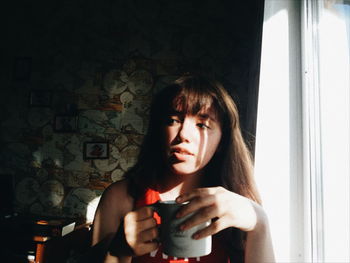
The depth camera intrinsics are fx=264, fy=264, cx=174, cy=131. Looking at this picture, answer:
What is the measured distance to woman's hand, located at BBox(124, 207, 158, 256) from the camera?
528 mm

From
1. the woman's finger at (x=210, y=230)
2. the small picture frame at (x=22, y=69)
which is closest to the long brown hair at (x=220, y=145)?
the woman's finger at (x=210, y=230)

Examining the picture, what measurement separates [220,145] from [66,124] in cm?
182

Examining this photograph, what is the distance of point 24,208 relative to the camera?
2.29 meters

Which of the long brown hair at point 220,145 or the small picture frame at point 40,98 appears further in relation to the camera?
the small picture frame at point 40,98

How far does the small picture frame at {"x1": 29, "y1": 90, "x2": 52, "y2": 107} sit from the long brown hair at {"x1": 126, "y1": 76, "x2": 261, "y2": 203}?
70.2 inches

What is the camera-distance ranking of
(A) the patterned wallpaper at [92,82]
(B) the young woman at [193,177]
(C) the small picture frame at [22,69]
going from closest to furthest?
(B) the young woman at [193,177] → (A) the patterned wallpaper at [92,82] → (C) the small picture frame at [22,69]

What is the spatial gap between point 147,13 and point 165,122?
1874mm

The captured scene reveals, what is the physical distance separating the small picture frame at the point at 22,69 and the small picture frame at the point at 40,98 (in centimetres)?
16

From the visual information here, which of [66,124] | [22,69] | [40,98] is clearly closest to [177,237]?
[66,124]

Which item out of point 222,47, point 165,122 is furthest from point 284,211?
point 222,47

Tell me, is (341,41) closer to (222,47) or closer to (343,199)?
(343,199)

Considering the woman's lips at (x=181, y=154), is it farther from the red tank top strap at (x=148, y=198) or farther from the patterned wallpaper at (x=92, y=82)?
the patterned wallpaper at (x=92, y=82)

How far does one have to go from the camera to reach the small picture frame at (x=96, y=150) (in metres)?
2.25

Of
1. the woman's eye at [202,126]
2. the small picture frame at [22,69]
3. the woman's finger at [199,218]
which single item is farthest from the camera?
the small picture frame at [22,69]
